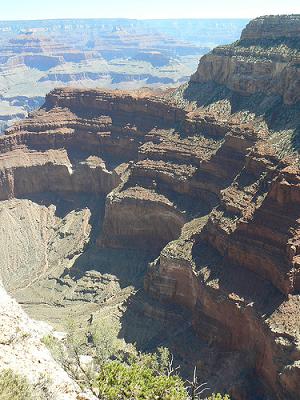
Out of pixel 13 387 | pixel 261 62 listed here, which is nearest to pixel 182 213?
pixel 261 62

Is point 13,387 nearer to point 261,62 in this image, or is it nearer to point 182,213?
point 182,213

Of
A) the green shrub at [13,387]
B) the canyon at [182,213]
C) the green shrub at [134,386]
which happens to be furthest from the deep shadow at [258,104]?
the green shrub at [13,387]

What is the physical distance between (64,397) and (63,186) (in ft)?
228

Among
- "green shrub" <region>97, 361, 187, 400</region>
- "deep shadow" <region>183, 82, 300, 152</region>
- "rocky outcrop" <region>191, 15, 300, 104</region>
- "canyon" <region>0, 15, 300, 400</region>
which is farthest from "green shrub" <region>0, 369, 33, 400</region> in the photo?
"rocky outcrop" <region>191, 15, 300, 104</region>

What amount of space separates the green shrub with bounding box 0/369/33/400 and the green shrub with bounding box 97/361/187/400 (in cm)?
514

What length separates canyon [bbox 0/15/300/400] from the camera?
47.4 metres

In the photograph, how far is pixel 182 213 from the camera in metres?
67.3

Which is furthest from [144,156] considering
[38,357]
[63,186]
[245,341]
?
[38,357]

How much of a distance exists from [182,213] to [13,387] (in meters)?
44.9

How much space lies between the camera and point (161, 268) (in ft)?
191

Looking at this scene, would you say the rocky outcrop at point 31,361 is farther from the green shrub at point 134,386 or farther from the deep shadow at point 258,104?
the deep shadow at point 258,104

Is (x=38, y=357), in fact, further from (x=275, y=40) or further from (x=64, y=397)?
(x=275, y=40)

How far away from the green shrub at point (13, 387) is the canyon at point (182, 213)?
23.6m

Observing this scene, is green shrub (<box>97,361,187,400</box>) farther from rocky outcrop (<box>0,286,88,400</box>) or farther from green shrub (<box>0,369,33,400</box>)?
green shrub (<box>0,369,33,400</box>)
